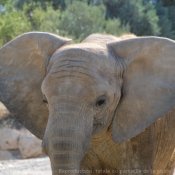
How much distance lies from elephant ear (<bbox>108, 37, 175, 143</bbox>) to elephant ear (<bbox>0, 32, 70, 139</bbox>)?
1.88 feet

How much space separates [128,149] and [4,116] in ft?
35.2

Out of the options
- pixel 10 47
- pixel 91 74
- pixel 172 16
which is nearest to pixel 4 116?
pixel 10 47

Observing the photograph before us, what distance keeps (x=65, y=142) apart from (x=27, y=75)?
1.34 metres

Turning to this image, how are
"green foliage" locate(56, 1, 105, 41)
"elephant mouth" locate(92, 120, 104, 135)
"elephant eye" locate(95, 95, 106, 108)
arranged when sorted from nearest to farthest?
"elephant eye" locate(95, 95, 106, 108), "elephant mouth" locate(92, 120, 104, 135), "green foliage" locate(56, 1, 105, 41)

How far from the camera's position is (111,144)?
19.1ft

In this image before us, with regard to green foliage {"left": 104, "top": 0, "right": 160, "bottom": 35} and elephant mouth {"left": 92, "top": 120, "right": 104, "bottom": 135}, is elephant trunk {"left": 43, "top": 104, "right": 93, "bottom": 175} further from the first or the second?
green foliage {"left": 104, "top": 0, "right": 160, "bottom": 35}

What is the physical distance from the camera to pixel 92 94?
5.12 meters

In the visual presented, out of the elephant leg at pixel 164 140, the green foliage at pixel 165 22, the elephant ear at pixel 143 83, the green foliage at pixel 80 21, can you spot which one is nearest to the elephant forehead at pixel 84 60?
the elephant ear at pixel 143 83

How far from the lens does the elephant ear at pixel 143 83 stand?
5566 millimetres

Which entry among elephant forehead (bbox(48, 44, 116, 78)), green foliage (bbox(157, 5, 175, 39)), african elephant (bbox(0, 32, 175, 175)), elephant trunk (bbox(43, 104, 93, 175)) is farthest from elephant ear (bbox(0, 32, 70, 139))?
green foliage (bbox(157, 5, 175, 39))

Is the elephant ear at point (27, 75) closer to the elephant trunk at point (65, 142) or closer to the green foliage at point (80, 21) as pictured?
the elephant trunk at point (65, 142)

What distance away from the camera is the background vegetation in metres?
18.5

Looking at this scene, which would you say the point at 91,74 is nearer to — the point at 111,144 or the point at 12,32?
→ the point at 111,144

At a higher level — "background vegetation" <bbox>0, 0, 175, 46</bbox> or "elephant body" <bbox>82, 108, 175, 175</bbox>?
"elephant body" <bbox>82, 108, 175, 175</bbox>
